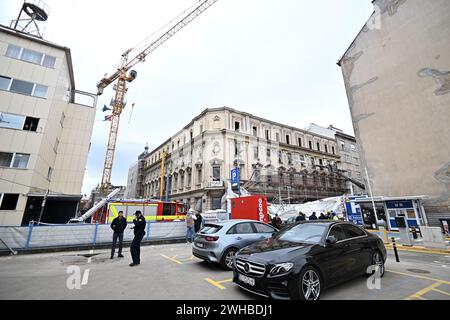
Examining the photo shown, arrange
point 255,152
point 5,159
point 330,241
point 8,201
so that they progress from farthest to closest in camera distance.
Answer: point 255,152 → point 5,159 → point 8,201 → point 330,241

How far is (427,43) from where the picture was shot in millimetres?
16812

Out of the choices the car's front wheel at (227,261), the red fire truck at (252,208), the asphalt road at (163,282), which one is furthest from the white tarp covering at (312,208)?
the car's front wheel at (227,261)

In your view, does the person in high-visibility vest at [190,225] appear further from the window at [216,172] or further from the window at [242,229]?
the window at [216,172]

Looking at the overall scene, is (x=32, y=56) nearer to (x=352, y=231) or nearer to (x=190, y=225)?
(x=190, y=225)

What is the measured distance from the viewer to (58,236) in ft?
34.4

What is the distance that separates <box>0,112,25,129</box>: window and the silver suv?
18.8m

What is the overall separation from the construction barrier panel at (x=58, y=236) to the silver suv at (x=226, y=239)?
288 inches

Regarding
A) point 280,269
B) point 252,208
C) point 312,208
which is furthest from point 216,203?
point 280,269

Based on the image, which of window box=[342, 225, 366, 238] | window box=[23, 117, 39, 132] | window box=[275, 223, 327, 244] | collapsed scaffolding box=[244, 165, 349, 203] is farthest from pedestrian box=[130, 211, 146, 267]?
collapsed scaffolding box=[244, 165, 349, 203]

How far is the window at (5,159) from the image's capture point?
15.4 m

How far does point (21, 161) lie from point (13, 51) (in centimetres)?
943

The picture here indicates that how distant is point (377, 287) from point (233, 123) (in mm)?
31115

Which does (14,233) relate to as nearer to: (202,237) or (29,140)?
(202,237)

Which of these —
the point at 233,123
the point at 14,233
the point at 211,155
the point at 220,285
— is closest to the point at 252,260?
the point at 220,285
